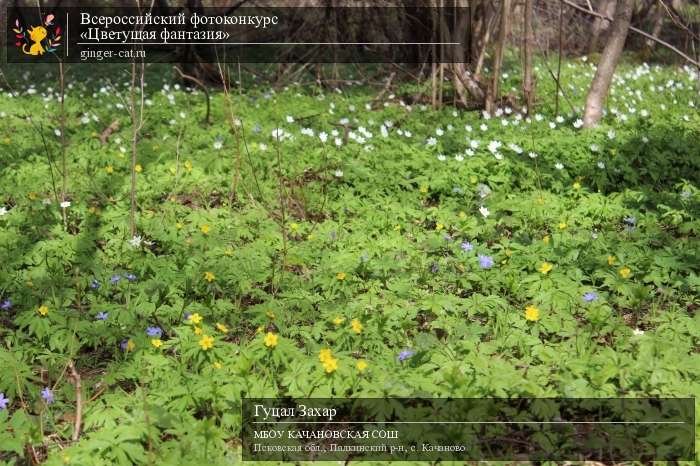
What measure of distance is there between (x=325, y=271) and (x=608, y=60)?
4.07 metres

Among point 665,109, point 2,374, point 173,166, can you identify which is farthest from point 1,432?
point 665,109

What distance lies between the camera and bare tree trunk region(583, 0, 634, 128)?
574 cm

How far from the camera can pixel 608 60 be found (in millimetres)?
5953

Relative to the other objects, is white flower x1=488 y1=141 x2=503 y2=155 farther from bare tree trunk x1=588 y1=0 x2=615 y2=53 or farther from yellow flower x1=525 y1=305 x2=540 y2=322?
bare tree trunk x1=588 y1=0 x2=615 y2=53

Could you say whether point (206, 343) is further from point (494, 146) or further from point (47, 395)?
point (494, 146)

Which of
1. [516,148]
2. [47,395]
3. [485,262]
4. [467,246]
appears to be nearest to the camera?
[47,395]

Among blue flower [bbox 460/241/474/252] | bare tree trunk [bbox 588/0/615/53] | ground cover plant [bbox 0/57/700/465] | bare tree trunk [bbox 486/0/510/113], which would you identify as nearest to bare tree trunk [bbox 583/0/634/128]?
ground cover plant [bbox 0/57/700/465]

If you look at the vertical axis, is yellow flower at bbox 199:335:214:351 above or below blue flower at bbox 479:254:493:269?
below

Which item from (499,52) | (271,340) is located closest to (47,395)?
(271,340)

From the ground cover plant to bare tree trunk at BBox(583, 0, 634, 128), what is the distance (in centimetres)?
17

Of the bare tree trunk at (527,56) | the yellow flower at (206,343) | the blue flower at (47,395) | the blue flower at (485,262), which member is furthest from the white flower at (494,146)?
the blue flower at (47,395)

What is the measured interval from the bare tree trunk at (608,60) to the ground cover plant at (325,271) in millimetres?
171

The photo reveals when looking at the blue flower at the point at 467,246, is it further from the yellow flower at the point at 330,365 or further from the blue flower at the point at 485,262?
the yellow flower at the point at 330,365

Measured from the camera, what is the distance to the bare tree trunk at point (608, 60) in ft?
18.8
